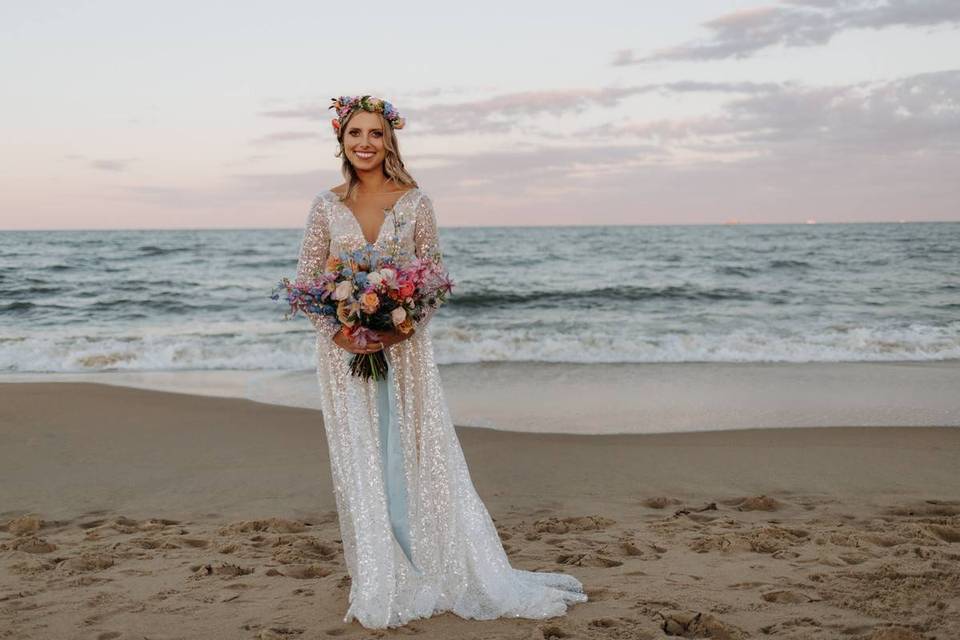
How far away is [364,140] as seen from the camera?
3.79 m

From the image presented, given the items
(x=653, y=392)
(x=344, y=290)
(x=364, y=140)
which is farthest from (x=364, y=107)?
(x=653, y=392)

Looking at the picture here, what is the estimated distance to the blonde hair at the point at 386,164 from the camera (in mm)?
3842

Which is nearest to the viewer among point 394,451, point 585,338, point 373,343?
point 373,343

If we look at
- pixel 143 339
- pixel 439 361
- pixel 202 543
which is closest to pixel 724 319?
pixel 439 361

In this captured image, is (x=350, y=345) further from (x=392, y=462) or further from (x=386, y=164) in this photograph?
(x=386, y=164)

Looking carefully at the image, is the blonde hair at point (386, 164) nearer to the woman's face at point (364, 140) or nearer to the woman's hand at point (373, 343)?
the woman's face at point (364, 140)

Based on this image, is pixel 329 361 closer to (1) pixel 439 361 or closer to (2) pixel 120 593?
(2) pixel 120 593

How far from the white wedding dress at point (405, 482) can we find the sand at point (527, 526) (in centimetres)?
14

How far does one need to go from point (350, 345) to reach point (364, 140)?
0.91 metres

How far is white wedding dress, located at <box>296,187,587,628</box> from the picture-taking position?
3846 mm

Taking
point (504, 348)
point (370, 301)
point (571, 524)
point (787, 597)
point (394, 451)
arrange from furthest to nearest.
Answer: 1. point (504, 348)
2. point (571, 524)
3. point (787, 597)
4. point (394, 451)
5. point (370, 301)

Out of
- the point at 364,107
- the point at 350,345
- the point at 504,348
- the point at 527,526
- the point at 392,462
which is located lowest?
the point at 527,526

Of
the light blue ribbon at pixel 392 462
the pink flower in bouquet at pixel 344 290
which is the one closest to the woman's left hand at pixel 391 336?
the light blue ribbon at pixel 392 462

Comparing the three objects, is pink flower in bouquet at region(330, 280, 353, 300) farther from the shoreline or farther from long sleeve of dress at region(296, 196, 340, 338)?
the shoreline
